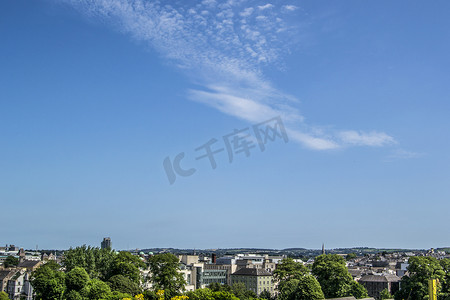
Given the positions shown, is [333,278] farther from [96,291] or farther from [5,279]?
[5,279]

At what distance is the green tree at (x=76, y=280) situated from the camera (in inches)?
2494

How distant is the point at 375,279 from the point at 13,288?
93049 mm

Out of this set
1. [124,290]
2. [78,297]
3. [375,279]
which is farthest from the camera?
[375,279]

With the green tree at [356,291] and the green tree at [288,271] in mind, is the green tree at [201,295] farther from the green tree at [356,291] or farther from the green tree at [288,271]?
the green tree at [356,291]

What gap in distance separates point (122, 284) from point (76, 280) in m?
7.62

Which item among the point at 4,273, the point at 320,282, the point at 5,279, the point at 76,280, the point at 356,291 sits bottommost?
the point at 5,279

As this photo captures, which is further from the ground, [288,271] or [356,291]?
[288,271]

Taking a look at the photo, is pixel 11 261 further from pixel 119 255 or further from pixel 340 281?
pixel 340 281

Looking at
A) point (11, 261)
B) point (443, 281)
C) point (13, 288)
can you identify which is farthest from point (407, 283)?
point (11, 261)

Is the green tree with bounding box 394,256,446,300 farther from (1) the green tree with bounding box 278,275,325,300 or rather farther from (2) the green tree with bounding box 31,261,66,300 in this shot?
(2) the green tree with bounding box 31,261,66,300

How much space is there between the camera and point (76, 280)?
6331cm

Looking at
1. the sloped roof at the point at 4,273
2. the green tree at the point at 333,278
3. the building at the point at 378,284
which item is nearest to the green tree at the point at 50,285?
the sloped roof at the point at 4,273

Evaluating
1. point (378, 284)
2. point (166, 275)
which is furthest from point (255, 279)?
point (166, 275)

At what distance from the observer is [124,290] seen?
68.7 m
